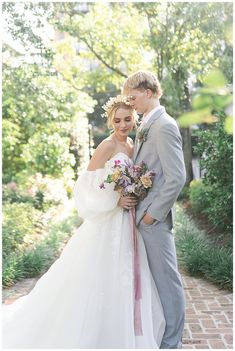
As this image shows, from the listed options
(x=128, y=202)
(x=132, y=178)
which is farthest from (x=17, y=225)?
(x=132, y=178)

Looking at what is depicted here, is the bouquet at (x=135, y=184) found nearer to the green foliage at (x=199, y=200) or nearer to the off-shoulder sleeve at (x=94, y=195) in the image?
the off-shoulder sleeve at (x=94, y=195)

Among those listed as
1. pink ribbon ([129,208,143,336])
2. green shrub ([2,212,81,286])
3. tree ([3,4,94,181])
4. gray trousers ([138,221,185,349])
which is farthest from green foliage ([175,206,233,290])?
tree ([3,4,94,181])

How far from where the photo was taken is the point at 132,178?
3.19m

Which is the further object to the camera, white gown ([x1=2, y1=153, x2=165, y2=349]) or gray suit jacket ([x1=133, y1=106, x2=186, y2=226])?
white gown ([x1=2, y1=153, x2=165, y2=349])

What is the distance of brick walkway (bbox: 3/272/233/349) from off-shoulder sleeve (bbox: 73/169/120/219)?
1.30 metres

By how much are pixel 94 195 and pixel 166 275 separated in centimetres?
77

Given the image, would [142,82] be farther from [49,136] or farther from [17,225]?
[49,136]

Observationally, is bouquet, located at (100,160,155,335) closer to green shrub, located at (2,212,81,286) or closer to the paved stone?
the paved stone

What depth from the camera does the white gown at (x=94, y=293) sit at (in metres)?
3.24

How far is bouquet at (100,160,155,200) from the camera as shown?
3.16 metres

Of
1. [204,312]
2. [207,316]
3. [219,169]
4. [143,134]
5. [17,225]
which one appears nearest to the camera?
[143,134]

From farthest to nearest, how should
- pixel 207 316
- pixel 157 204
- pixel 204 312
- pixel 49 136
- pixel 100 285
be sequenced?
pixel 49 136
pixel 204 312
pixel 207 316
pixel 100 285
pixel 157 204

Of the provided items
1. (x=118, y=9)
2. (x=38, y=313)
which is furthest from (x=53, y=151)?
(x=38, y=313)

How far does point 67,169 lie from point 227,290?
8825mm
